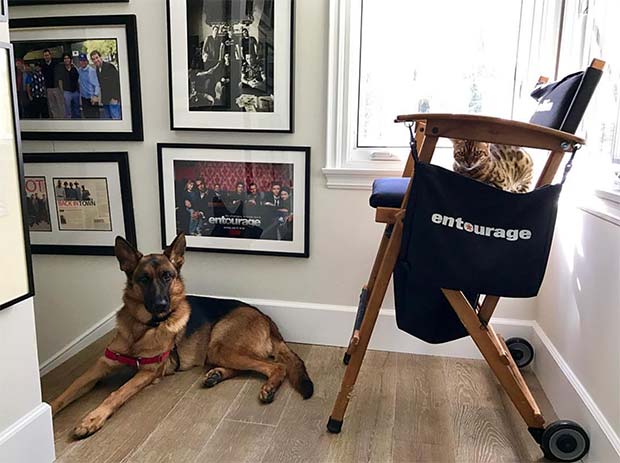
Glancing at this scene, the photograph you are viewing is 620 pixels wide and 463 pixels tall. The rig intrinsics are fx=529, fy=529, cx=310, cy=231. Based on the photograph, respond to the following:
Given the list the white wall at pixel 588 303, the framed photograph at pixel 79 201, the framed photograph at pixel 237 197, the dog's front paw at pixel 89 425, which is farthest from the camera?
the framed photograph at pixel 79 201

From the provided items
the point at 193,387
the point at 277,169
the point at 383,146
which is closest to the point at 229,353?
the point at 193,387

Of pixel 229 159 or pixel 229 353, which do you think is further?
pixel 229 159

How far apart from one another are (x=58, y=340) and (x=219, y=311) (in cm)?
105

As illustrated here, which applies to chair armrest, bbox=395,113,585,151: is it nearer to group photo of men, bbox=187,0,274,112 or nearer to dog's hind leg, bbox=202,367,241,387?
group photo of men, bbox=187,0,274,112

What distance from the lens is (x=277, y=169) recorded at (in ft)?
7.88

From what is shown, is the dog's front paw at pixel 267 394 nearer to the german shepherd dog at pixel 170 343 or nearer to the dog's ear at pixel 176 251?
the german shepherd dog at pixel 170 343

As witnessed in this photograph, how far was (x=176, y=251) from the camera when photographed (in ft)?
7.15

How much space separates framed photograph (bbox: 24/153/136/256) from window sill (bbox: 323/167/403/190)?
0.98 metres

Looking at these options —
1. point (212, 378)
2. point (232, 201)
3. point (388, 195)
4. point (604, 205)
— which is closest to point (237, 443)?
point (212, 378)

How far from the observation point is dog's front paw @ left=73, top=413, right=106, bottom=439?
5.76 ft

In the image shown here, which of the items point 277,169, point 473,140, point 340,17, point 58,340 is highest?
point 340,17

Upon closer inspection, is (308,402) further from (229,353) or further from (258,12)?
(258,12)

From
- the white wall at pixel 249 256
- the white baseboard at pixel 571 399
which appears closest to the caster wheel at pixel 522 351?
the white baseboard at pixel 571 399

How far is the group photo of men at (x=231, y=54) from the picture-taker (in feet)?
7.49
